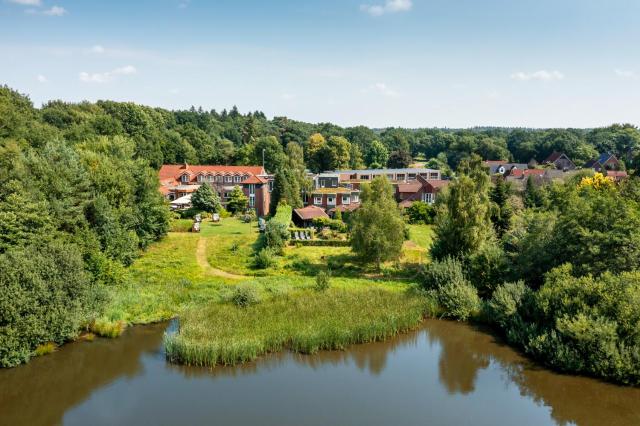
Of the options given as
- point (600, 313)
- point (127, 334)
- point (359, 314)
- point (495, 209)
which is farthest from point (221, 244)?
point (600, 313)

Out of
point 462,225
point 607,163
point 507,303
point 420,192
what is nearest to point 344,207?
point 420,192

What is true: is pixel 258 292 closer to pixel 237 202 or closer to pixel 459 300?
pixel 459 300

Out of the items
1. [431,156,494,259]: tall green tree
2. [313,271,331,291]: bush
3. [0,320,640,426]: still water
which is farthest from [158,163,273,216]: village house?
[0,320,640,426]: still water

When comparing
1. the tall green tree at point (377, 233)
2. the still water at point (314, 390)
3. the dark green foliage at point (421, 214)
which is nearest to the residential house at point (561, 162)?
the dark green foliage at point (421, 214)

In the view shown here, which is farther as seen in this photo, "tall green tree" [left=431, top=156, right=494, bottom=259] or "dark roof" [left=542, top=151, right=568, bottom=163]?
"dark roof" [left=542, top=151, right=568, bottom=163]

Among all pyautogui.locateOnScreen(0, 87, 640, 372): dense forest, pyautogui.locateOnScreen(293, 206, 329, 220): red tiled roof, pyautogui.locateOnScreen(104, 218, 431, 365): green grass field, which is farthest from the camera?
pyautogui.locateOnScreen(293, 206, 329, 220): red tiled roof

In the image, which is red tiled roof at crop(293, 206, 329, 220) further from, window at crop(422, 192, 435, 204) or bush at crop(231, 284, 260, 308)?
bush at crop(231, 284, 260, 308)

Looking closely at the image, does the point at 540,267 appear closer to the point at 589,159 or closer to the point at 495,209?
the point at 495,209
